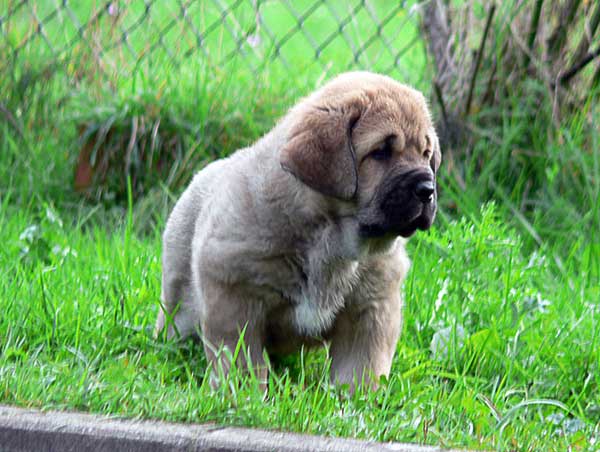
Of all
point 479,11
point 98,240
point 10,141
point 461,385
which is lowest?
point 461,385

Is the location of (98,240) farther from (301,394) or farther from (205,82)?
(301,394)

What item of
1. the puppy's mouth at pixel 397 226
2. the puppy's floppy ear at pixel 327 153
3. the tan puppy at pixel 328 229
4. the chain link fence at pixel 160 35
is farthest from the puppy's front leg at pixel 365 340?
the chain link fence at pixel 160 35

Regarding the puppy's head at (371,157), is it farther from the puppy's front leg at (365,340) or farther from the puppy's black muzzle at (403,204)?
the puppy's front leg at (365,340)

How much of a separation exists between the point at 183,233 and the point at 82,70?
109 inches

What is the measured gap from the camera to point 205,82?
21.1 ft

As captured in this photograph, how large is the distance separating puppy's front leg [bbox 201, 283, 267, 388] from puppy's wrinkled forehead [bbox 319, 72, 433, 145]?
2.31ft

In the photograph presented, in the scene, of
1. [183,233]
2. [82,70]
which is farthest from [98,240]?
[82,70]

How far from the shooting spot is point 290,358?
4.24 metres

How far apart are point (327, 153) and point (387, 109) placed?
0.91ft

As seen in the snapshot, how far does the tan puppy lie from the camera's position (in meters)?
3.59

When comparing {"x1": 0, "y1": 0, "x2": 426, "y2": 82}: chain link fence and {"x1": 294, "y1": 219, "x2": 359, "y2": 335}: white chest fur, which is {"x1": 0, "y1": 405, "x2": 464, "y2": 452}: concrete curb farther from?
{"x1": 0, "y1": 0, "x2": 426, "y2": 82}: chain link fence

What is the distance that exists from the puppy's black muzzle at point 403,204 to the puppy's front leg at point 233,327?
0.49m

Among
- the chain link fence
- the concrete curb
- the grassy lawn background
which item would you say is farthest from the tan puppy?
the chain link fence

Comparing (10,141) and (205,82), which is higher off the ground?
(10,141)
